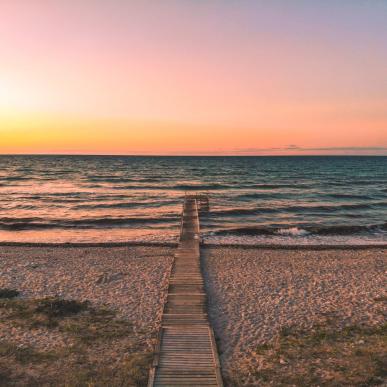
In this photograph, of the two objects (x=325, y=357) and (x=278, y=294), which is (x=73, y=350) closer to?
(x=325, y=357)

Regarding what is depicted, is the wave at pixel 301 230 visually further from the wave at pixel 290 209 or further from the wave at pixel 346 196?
the wave at pixel 346 196

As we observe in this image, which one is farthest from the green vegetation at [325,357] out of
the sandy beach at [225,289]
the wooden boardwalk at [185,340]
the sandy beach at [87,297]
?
the sandy beach at [87,297]

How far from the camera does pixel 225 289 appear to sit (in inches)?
527

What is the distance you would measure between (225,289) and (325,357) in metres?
5.14

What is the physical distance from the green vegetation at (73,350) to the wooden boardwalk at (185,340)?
1.58ft

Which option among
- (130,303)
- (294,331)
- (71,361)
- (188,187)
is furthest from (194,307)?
(188,187)

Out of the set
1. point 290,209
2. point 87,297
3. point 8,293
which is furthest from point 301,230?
point 8,293

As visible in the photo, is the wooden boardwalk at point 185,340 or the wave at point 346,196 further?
the wave at point 346,196

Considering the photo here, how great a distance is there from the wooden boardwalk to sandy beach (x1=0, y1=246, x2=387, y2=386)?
0.38 meters

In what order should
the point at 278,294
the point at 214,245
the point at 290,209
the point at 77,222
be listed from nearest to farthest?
the point at 278,294, the point at 214,245, the point at 77,222, the point at 290,209

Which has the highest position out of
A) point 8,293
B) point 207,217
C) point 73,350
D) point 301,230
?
point 8,293

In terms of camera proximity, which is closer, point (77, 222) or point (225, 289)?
point (225, 289)

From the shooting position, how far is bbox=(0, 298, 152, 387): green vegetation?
25.8 ft

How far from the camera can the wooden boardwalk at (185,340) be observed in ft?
25.2
